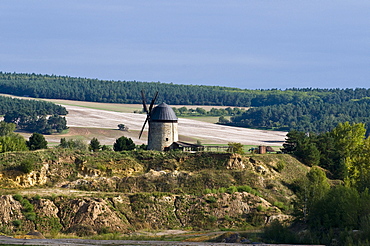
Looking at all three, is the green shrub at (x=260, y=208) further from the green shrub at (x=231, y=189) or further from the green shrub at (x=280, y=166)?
the green shrub at (x=280, y=166)

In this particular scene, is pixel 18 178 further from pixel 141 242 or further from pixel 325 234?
pixel 325 234

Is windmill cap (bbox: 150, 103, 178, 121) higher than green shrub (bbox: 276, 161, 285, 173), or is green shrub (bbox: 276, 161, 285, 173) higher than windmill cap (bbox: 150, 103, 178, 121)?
windmill cap (bbox: 150, 103, 178, 121)

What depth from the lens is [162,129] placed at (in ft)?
364

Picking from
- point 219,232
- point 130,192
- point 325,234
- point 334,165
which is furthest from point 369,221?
point 334,165

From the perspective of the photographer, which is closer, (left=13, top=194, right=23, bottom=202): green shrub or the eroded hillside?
the eroded hillside

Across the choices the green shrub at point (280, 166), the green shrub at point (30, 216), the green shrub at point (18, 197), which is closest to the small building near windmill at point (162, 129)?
the green shrub at point (280, 166)

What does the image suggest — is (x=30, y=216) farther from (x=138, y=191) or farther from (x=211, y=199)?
(x=211, y=199)

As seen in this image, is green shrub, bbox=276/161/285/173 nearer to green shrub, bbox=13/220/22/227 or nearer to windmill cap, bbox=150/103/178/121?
windmill cap, bbox=150/103/178/121

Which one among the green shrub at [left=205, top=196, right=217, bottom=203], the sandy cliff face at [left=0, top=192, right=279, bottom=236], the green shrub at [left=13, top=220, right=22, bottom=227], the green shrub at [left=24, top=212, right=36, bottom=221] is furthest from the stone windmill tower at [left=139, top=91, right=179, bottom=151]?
the green shrub at [left=13, top=220, right=22, bottom=227]

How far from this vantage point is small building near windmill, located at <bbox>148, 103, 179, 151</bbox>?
4363 inches

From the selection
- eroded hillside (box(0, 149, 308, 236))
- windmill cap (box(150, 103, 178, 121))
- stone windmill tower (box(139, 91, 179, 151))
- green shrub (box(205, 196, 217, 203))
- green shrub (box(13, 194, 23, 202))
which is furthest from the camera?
stone windmill tower (box(139, 91, 179, 151))

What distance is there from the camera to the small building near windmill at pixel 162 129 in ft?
364

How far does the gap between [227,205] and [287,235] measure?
1934 centimetres

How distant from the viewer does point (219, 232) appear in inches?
3204
